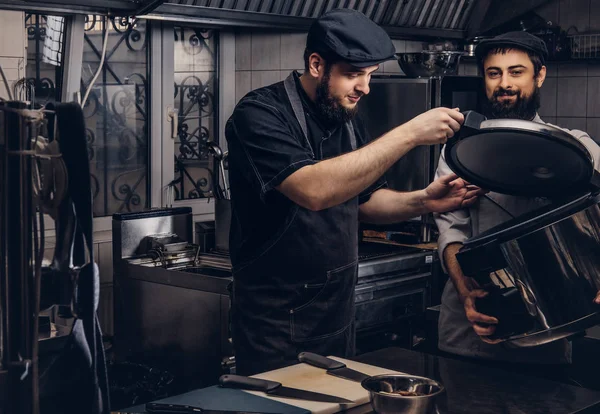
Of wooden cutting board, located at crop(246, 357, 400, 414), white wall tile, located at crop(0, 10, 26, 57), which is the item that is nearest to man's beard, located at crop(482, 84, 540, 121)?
wooden cutting board, located at crop(246, 357, 400, 414)

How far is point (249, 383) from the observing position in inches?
64.6

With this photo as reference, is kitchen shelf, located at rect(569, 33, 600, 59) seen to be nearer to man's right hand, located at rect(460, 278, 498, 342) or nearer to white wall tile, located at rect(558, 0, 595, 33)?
white wall tile, located at rect(558, 0, 595, 33)

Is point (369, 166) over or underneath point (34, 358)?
over

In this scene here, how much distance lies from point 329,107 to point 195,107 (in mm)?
2172

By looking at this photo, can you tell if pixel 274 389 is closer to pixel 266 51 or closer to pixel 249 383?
pixel 249 383

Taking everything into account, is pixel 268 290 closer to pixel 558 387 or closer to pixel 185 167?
pixel 558 387

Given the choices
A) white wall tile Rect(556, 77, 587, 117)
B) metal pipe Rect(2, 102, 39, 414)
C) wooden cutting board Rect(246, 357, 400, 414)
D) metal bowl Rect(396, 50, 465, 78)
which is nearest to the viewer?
metal pipe Rect(2, 102, 39, 414)

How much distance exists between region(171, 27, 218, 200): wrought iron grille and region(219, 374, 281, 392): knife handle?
267 centimetres

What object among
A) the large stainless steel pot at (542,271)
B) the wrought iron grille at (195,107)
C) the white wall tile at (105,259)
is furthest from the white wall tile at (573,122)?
the large stainless steel pot at (542,271)

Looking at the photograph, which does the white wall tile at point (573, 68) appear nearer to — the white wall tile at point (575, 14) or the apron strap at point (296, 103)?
the white wall tile at point (575, 14)

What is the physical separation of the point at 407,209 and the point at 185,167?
7.15 feet

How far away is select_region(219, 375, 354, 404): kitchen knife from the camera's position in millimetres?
1592

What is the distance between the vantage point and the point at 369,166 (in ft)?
6.60

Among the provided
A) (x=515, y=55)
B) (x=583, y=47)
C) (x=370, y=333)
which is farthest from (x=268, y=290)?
(x=583, y=47)
